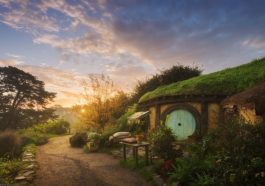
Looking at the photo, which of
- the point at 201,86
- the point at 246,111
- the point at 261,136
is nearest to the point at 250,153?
the point at 261,136

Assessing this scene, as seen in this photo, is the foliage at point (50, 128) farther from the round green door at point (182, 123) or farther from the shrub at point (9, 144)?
the round green door at point (182, 123)

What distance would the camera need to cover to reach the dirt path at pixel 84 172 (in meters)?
9.41

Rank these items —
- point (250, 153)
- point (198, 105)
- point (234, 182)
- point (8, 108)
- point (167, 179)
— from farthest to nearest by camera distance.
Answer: point (8, 108) < point (198, 105) < point (167, 179) < point (250, 153) < point (234, 182)

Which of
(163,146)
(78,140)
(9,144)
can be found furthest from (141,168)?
(78,140)

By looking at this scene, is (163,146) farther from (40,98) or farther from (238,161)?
(40,98)

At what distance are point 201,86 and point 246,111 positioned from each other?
4.99 meters

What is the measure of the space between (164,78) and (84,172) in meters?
20.2

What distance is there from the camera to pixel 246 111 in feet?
38.3

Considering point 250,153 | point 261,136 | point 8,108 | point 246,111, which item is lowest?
point 250,153

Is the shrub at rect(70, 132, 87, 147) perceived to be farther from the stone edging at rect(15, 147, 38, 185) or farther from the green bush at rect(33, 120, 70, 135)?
the green bush at rect(33, 120, 70, 135)

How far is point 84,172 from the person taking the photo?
35.9ft

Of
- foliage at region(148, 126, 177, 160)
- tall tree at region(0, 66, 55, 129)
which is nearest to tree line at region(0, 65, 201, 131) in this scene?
tall tree at region(0, 66, 55, 129)

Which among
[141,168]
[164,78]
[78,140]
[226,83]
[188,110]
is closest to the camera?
[141,168]

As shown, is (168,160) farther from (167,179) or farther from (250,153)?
(250,153)
